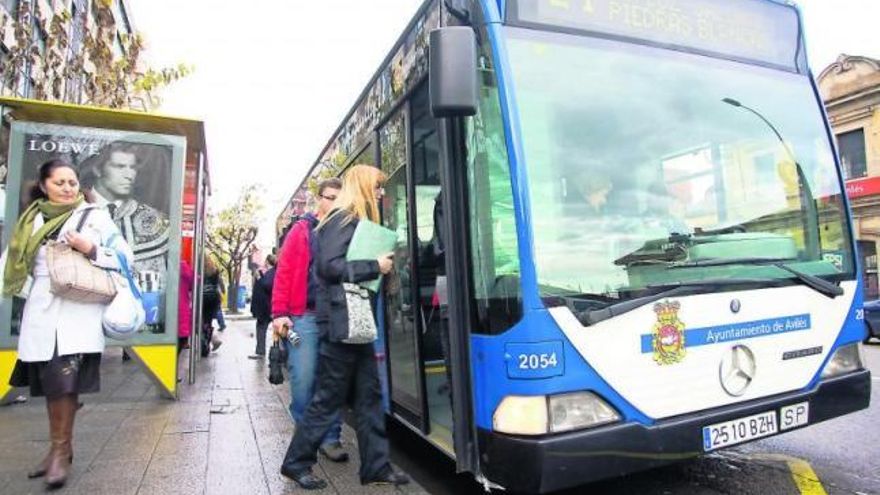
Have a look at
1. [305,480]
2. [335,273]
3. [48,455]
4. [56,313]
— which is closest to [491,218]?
[335,273]

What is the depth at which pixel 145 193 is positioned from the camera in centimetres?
677

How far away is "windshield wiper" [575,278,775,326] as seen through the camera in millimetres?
2857

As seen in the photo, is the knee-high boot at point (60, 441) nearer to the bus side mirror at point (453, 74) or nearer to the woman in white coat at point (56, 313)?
the woman in white coat at point (56, 313)

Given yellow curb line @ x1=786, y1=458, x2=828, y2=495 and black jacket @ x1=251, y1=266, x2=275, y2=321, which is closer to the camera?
yellow curb line @ x1=786, y1=458, x2=828, y2=495

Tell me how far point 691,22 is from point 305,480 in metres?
3.33

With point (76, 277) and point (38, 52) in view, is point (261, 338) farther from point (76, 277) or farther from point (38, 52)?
point (76, 277)

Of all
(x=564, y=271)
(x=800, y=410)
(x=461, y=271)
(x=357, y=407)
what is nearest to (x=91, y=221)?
(x=357, y=407)

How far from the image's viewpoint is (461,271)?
312 cm

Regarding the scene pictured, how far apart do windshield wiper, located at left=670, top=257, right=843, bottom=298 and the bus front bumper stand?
0.71m

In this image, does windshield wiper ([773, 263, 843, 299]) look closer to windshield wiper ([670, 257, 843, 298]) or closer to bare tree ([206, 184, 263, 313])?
windshield wiper ([670, 257, 843, 298])

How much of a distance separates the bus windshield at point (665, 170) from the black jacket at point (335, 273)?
1147 mm

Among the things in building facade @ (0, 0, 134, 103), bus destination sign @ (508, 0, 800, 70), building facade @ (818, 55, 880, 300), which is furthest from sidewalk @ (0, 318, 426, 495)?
building facade @ (818, 55, 880, 300)

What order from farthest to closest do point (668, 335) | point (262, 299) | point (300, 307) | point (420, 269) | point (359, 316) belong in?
point (262, 299), point (300, 307), point (420, 269), point (359, 316), point (668, 335)

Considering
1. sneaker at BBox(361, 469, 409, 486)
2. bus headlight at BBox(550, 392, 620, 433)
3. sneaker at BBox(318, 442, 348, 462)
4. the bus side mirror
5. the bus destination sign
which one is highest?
the bus destination sign
